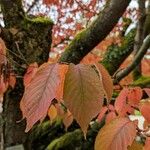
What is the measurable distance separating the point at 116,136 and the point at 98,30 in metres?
2.15

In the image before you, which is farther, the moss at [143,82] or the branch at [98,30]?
the moss at [143,82]

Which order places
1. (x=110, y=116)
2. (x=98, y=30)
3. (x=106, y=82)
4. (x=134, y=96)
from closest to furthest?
(x=106, y=82), (x=134, y=96), (x=110, y=116), (x=98, y=30)

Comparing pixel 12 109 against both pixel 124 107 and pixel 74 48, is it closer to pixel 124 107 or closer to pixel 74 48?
pixel 74 48

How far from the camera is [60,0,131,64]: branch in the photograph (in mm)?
2855

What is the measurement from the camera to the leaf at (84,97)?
2.55 ft

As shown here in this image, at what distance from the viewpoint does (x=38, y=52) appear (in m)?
3.17

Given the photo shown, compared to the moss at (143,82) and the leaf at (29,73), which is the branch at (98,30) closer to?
the leaf at (29,73)

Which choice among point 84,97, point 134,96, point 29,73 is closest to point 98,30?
point 29,73

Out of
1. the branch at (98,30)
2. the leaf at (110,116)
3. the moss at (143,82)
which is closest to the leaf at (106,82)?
the leaf at (110,116)

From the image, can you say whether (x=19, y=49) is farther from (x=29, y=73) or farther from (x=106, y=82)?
(x=106, y=82)

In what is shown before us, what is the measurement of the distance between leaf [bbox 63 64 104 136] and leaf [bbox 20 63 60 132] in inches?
1.3

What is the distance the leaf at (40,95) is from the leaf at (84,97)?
3 centimetres

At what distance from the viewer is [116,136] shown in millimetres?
917

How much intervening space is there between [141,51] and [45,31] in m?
1.43
